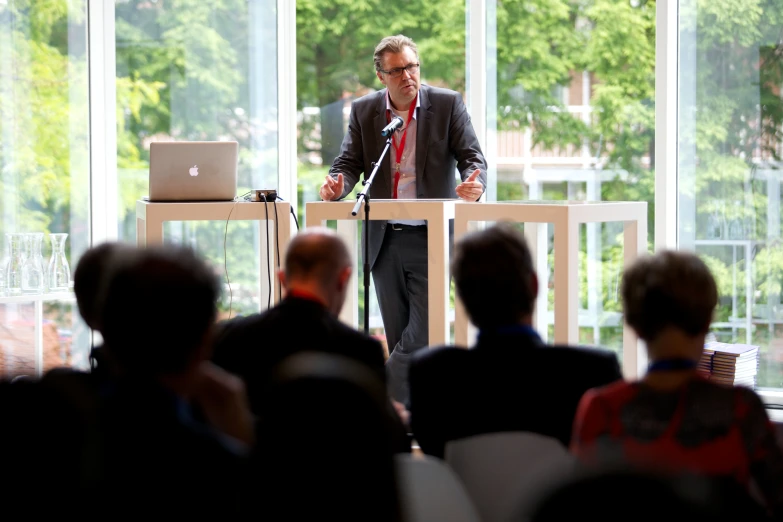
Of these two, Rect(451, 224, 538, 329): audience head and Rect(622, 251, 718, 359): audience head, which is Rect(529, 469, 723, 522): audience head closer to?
Rect(622, 251, 718, 359): audience head

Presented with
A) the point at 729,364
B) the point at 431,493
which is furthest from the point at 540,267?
the point at 431,493

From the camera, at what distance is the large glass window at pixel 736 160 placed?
4.96 m

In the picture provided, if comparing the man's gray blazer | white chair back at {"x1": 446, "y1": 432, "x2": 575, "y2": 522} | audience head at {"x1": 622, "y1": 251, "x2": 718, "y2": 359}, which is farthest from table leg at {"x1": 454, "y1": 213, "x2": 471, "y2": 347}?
white chair back at {"x1": 446, "y1": 432, "x2": 575, "y2": 522}

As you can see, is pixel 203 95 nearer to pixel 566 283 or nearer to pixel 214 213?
pixel 214 213

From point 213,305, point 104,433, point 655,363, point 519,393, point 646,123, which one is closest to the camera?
point 104,433

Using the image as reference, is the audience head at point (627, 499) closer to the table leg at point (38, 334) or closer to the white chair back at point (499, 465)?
the white chair back at point (499, 465)

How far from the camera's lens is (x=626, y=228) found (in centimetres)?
367

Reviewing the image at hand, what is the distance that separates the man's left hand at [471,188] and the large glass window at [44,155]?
242 centimetres

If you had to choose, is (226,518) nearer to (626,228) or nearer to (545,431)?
(545,431)

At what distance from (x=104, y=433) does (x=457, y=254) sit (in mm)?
1047

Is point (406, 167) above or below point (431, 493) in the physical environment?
above

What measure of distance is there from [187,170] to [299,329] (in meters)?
1.84

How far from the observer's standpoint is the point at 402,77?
4.30 metres

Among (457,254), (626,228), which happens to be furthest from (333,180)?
(457,254)
